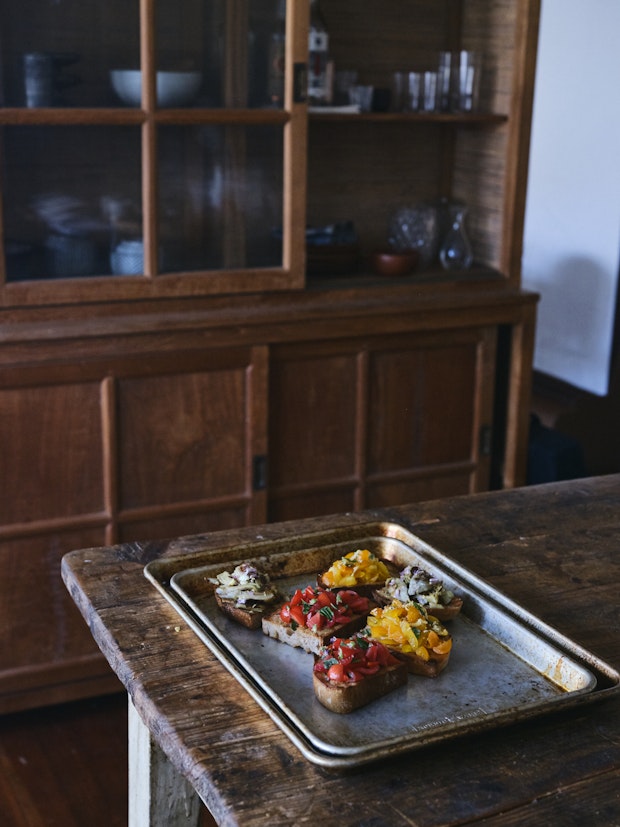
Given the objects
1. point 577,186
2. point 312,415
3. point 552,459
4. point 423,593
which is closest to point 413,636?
point 423,593

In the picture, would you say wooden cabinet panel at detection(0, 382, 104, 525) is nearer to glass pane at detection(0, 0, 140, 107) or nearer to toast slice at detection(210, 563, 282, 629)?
glass pane at detection(0, 0, 140, 107)

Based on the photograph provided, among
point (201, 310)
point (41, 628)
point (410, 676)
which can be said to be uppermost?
point (201, 310)

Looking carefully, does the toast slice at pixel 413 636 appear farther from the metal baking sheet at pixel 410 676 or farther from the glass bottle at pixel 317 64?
the glass bottle at pixel 317 64

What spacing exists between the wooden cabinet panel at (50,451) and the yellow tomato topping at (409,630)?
1239 millimetres

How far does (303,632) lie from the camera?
131 centimetres

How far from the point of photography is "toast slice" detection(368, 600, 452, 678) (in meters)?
1.25

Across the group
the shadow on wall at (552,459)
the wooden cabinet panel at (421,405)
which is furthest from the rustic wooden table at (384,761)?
the shadow on wall at (552,459)

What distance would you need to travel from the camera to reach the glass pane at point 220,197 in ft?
8.09

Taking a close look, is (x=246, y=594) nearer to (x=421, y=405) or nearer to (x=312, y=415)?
(x=312, y=415)

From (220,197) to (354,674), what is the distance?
1.59 meters

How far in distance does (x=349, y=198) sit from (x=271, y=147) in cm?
57

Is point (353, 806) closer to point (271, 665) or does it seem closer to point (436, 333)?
point (271, 665)

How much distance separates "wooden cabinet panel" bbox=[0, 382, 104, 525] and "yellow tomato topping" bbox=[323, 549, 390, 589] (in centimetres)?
110

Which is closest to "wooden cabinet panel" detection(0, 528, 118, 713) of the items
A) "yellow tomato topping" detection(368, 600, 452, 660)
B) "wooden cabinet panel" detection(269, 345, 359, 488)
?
"wooden cabinet panel" detection(269, 345, 359, 488)
